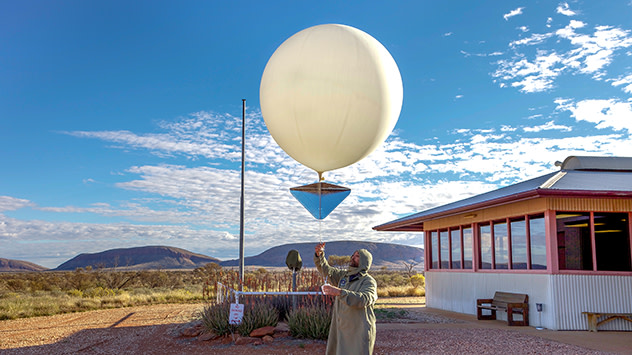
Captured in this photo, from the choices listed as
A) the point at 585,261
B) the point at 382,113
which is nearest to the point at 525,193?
the point at 585,261

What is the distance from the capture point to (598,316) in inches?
435

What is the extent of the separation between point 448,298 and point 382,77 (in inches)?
459

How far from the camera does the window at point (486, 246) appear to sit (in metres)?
14.0

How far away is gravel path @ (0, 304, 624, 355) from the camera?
8.78m

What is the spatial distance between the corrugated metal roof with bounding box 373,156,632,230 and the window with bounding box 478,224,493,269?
3.56ft

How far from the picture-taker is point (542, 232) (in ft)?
38.2

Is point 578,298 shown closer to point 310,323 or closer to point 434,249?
point 310,323

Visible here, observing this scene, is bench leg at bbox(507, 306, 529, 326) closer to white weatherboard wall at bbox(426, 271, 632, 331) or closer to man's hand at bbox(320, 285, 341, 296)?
white weatherboard wall at bbox(426, 271, 632, 331)

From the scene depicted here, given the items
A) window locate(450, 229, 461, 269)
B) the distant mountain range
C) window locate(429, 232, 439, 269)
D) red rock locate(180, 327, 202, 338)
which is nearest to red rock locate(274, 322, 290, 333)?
red rock locate(180, 327, 202, 338)

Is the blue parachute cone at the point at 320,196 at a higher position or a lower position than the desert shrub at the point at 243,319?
higher

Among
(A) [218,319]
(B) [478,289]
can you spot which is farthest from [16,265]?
(A) [218,319]

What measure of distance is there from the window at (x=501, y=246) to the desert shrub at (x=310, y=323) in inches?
225

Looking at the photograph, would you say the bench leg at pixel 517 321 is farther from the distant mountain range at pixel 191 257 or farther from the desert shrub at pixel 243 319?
the distant mountain range at pixel 191 257

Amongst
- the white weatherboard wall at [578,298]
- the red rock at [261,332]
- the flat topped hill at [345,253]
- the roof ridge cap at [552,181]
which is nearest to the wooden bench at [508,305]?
the white weatherboard wall at [578,298]
